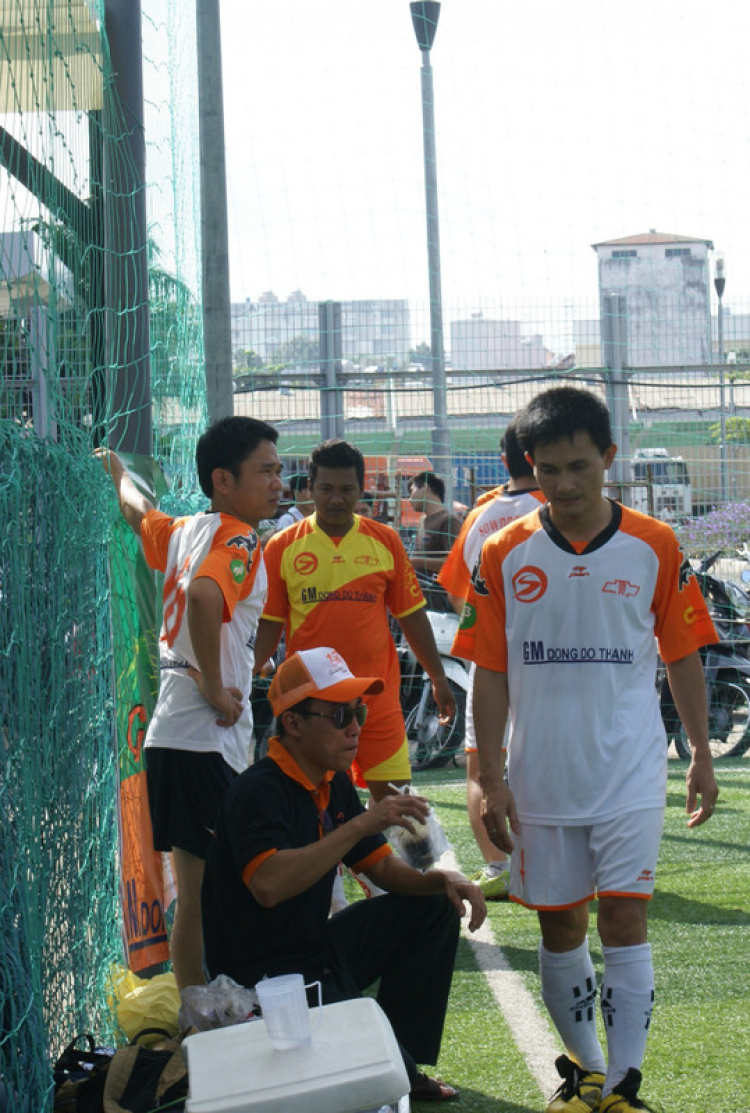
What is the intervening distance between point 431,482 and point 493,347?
1167 mm

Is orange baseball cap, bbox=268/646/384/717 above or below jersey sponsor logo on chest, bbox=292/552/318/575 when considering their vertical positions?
below

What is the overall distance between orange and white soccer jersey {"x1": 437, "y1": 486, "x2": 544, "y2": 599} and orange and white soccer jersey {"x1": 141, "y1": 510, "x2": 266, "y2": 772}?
165 cm

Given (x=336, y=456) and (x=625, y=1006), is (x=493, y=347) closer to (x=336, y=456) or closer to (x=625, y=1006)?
(x=336, y=456)

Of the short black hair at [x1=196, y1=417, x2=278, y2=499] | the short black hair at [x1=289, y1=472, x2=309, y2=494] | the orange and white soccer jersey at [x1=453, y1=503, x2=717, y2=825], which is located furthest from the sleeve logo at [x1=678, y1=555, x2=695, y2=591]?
the short black hair at [x1=289, y1=472, x2=309, y2=494]

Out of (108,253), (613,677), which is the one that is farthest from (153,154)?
(613,677)

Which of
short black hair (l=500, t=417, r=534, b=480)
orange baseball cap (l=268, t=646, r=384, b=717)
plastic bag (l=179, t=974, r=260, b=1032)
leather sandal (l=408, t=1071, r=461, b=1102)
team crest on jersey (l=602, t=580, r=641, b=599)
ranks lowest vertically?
leather sandal (l=408, t=1071, r=461, b=1102)

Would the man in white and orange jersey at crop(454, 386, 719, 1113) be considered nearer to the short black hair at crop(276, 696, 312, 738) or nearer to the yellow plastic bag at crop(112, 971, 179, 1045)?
the short black hair at crop(276, 696, 312, 738)

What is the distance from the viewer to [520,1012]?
4383 mm

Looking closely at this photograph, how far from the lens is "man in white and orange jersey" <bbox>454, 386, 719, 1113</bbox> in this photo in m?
3.46

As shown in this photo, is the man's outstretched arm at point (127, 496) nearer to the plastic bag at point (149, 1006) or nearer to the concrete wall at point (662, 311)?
the plastic bag at point (149, 1006)

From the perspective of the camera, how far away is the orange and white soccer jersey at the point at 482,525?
5.72 metres

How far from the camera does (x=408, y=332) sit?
9820 mm

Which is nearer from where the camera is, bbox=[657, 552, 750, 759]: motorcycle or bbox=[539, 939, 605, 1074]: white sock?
bbox=[539, 939, 605, 1074]: white sock

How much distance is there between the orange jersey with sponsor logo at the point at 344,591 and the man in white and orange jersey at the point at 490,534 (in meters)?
0.29
